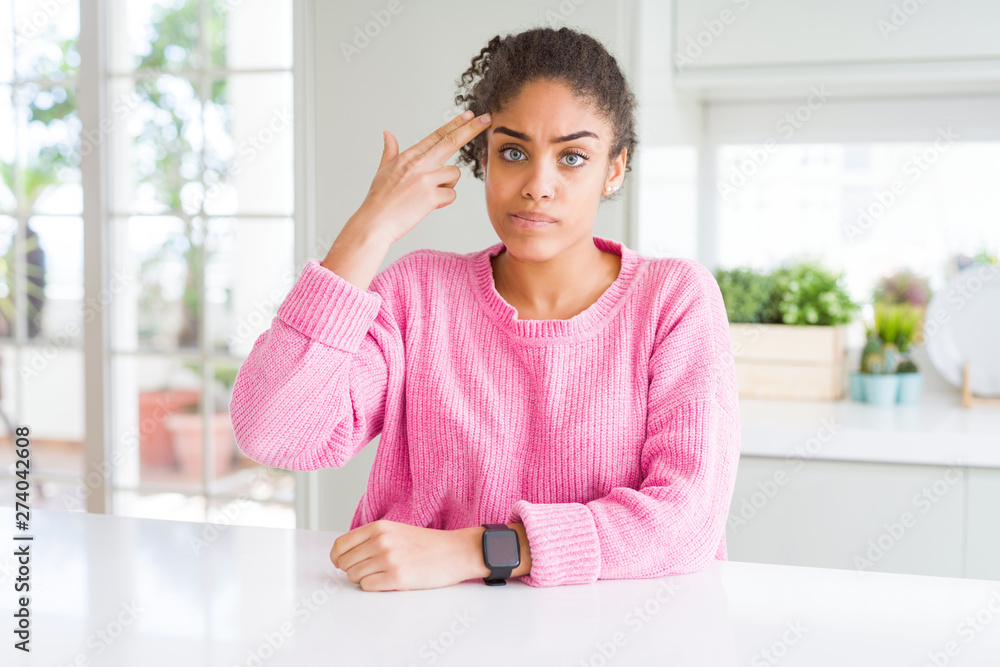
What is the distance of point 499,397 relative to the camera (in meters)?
1.12

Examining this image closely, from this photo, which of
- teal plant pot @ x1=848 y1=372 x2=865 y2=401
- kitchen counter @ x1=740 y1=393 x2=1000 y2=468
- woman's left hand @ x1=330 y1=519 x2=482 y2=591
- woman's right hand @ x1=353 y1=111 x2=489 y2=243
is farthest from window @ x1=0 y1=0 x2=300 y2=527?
teal plant pot @ x1=848 y1=372 x2=865 y2=401

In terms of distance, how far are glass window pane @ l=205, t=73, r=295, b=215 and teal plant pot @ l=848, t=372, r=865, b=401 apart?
5.06ft

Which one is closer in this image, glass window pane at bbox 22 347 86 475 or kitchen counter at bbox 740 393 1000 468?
kitchen counter at bbox 740 393 1000 468

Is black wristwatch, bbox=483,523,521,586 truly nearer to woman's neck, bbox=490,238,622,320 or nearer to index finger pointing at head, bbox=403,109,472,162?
woman's neck, bbox=490,238,622,320

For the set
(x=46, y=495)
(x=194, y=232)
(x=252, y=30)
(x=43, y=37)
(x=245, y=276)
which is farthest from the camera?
(x=245, y=276)

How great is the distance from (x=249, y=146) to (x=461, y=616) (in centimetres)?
225

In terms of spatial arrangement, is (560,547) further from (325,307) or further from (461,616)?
(325,307)

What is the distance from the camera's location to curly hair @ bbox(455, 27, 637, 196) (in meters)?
1.09

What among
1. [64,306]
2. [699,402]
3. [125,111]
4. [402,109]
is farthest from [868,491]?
[64,306]

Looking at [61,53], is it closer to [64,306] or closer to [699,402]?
[64,306]

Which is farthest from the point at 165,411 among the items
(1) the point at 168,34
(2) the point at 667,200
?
(2) the point at 667,200

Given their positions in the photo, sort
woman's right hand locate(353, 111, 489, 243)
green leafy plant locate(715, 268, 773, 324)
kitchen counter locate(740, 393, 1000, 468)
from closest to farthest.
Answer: woman's right hand locate(353, 111, 489, 243)
kitchen counter locate(740, 393, 1000, 468)
green leafy plant locate(715, 268, 773, 324)

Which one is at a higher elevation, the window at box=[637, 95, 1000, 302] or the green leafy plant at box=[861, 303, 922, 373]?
the window at box=[637, 95, 1000, 302]

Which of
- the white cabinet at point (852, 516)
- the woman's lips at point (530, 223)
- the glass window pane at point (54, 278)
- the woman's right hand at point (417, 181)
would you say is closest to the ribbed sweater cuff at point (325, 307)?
the woman's right hand at point (417, 181)
